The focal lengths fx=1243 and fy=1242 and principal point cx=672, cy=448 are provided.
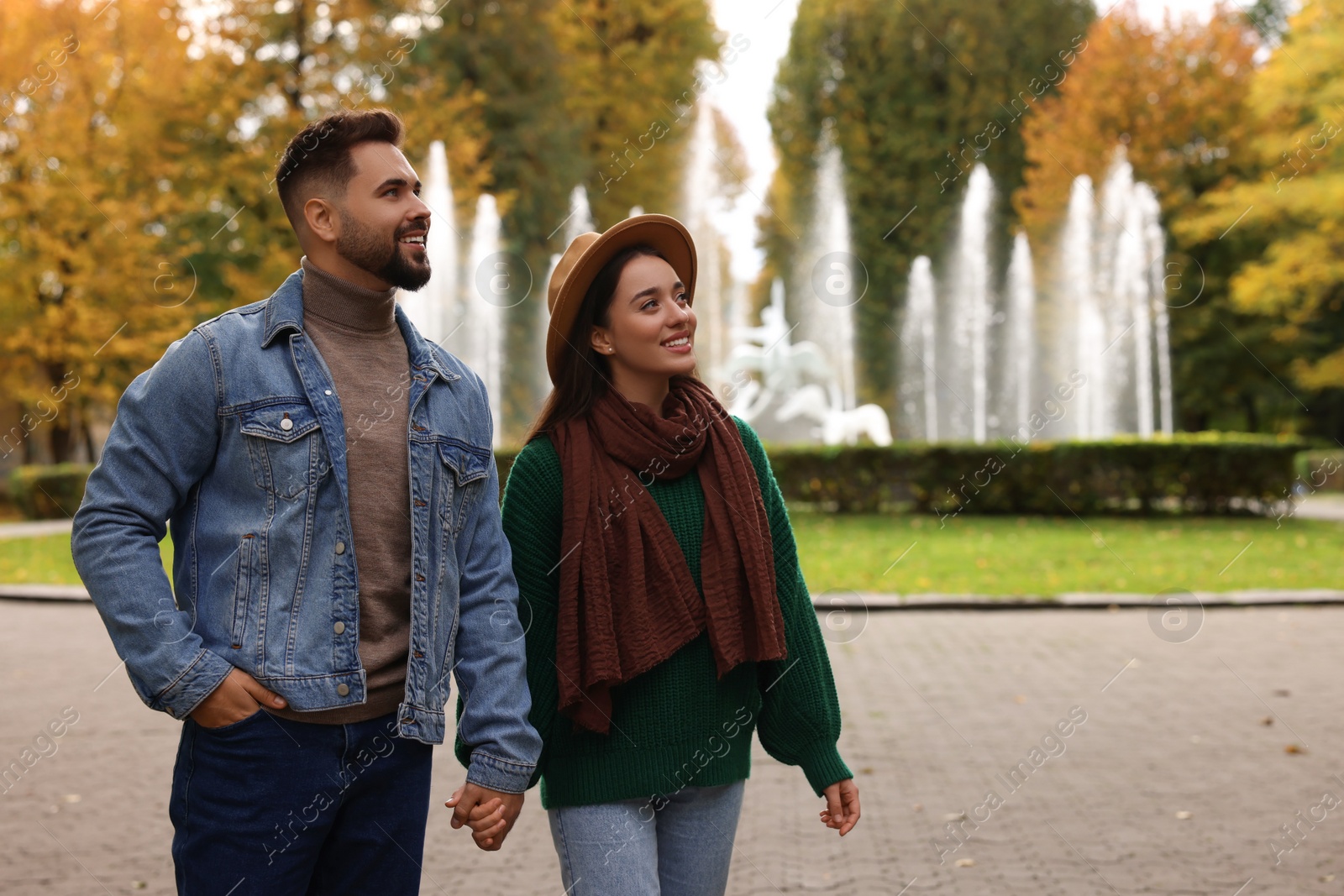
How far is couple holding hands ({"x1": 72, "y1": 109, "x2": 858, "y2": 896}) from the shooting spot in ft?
7.06

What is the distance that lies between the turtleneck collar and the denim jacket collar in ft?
0.07

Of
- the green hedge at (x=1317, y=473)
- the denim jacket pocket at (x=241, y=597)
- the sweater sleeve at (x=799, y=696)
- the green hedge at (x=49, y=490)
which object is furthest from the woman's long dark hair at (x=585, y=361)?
the green hedge at (x=1317, y=473)

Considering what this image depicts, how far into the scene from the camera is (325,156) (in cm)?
235

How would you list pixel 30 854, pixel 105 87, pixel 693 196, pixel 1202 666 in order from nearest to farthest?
pixel 30 854 → pixel 1202 666 → pixel 105 87 → pixel 693 196

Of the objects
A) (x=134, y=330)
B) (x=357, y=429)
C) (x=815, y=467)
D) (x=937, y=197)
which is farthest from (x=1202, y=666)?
(x=937, y=197)

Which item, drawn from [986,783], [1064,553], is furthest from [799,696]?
[1064,553]

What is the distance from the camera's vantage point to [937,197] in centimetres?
3431

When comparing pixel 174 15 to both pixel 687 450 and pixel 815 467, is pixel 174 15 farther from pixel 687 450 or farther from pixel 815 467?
→ pixel 687 450

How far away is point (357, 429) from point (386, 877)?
2.76 feet

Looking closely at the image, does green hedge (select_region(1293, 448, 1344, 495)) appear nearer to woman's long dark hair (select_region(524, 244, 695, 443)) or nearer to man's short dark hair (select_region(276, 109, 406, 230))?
woman's long dark hair (select_region(524, 244, 695, 443))

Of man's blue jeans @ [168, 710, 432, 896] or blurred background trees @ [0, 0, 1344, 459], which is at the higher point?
blurred background trees @ [0, 0, 1344, 459]

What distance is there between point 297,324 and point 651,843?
1.25 meters

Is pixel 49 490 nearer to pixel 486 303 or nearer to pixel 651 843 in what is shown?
pixel 486 303

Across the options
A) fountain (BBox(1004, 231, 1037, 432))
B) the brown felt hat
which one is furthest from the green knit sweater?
fountain (BBox(1004, 231, 1037, 432))
